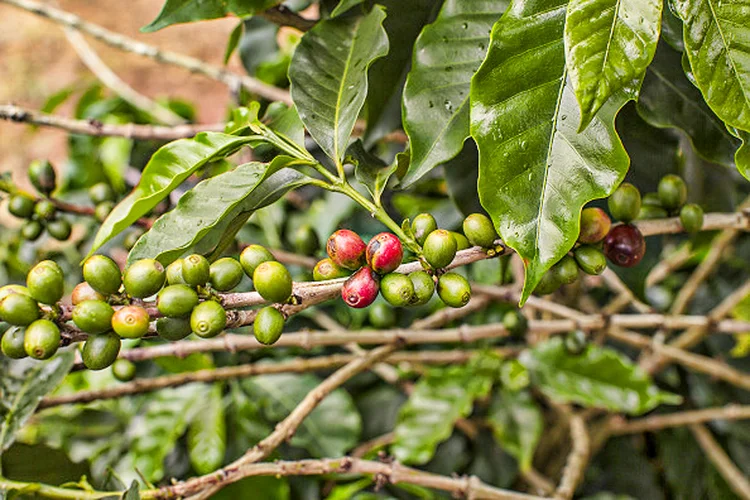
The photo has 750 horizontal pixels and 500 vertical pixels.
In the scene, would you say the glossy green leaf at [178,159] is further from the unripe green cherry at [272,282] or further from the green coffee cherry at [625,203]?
the green coffee cherry at [625,203]

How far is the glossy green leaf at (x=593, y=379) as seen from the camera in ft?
2.95

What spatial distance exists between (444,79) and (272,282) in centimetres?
26

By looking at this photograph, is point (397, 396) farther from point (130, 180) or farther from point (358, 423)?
point (130, 180)

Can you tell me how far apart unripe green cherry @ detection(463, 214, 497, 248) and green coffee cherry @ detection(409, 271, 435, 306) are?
0.05 m

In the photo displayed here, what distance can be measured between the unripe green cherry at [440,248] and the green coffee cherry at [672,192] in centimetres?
27

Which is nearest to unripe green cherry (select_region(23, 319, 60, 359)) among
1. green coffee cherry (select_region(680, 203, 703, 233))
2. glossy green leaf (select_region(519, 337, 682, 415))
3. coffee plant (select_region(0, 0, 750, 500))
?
coffee plant (select_region(0, 0, 750, 500))

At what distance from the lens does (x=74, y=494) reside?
580 mm

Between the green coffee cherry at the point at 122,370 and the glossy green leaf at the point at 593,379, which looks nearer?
the green coffee cherry at the point at 122,370

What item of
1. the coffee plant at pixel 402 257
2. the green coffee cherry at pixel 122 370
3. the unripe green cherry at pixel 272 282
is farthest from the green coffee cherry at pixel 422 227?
the green coffee cherry at pixel 122 370

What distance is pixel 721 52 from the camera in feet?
1.45

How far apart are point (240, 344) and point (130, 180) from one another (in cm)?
47

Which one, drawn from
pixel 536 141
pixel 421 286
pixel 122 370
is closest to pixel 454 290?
pixel 421 286

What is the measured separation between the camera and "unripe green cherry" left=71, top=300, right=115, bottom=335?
0.43 m

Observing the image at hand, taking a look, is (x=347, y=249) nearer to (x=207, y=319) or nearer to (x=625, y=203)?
(x=207, y=319)
